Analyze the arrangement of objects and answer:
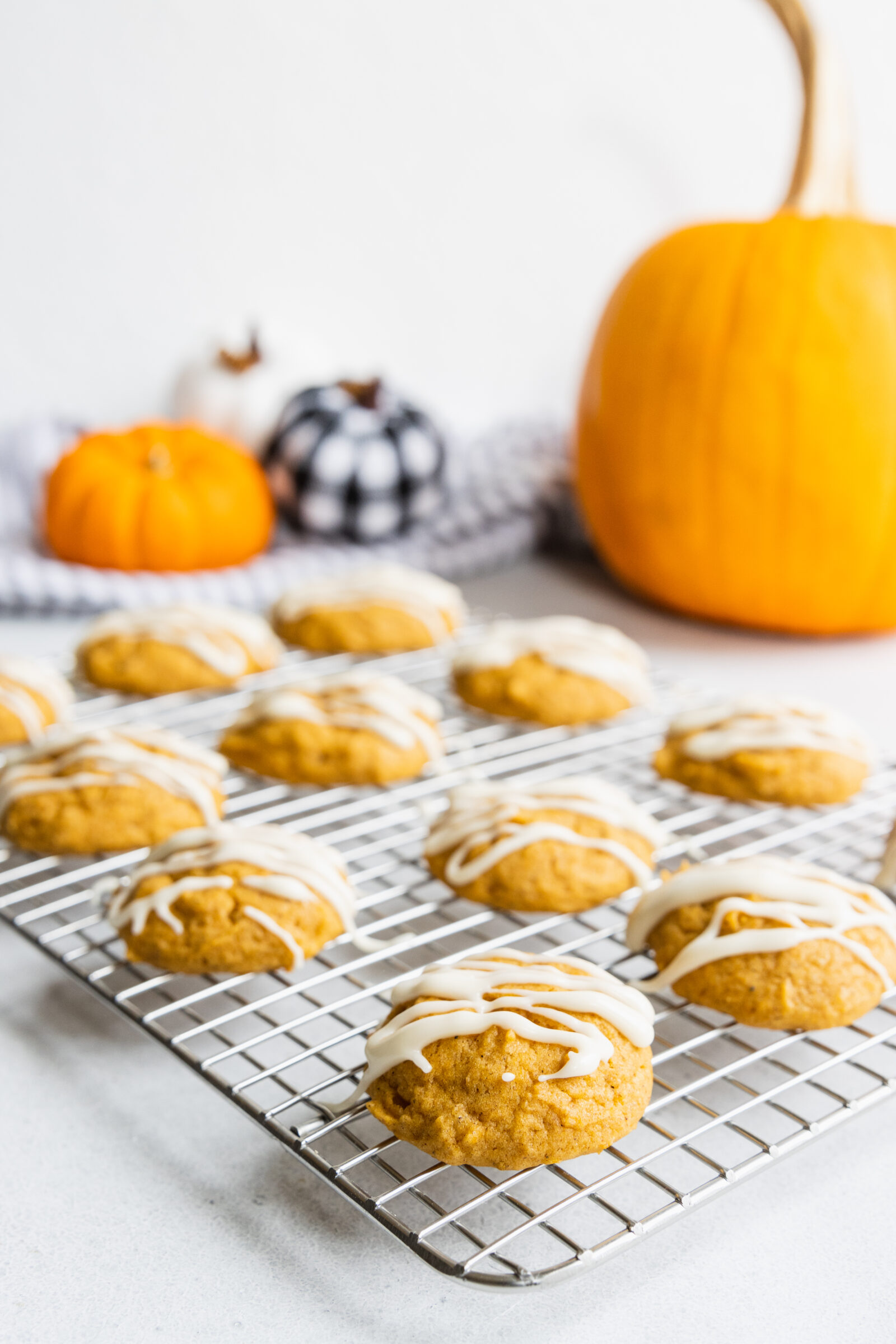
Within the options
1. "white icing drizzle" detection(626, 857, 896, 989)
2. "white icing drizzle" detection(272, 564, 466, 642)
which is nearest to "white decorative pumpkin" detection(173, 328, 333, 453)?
"white icing drizzle" detection(272, 564, 466, 642)

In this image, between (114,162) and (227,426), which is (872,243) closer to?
(227,426)

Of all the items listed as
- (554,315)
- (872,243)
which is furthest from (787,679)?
(554,315)

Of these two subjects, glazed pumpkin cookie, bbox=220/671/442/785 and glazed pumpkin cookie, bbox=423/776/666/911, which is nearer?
glazed pumpkin cookie, bbox=423/776/666/911

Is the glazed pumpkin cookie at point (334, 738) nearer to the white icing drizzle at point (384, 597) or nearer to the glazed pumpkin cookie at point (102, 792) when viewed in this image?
the glazed pumpkin cookie at point (102, 792)

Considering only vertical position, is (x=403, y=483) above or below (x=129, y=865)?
above

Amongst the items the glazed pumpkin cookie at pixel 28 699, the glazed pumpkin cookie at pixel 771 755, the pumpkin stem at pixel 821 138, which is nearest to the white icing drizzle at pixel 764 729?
the glazed pumpkin cookie at pixel 771 755

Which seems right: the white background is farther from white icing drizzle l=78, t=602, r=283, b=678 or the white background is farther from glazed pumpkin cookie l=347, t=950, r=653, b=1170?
glazed pumpkin cookie l=347, t=950, r=653, b=1170
